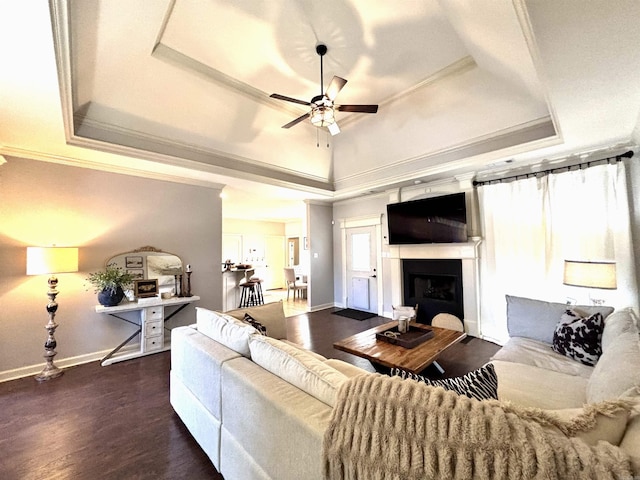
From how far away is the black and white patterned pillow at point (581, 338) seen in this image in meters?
2.10

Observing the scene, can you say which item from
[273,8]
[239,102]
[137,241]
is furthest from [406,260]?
[137,241]

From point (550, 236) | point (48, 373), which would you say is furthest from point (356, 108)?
point (48, 373)

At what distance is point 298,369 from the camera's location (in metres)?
1.29

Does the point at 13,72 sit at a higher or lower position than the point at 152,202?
higher

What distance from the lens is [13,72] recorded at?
1852 mm

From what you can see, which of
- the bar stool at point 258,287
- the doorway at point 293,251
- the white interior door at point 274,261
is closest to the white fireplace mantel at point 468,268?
the bar stool at point 258,287

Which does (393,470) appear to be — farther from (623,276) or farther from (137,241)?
(137,241)

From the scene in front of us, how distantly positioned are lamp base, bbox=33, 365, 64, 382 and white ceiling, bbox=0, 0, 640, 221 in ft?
8.16

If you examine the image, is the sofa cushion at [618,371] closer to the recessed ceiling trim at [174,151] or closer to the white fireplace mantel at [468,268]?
the white fireplace mantel at [468,268]

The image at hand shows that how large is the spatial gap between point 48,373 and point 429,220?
5.51m

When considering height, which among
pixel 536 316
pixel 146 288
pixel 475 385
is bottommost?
pixel 536 316

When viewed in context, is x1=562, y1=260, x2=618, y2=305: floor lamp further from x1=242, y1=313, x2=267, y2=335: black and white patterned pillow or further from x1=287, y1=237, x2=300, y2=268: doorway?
x1=287, y1=237, x2=300, y2=268: doorway

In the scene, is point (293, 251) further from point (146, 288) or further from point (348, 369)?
point (348, 369)

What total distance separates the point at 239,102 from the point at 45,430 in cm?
386
